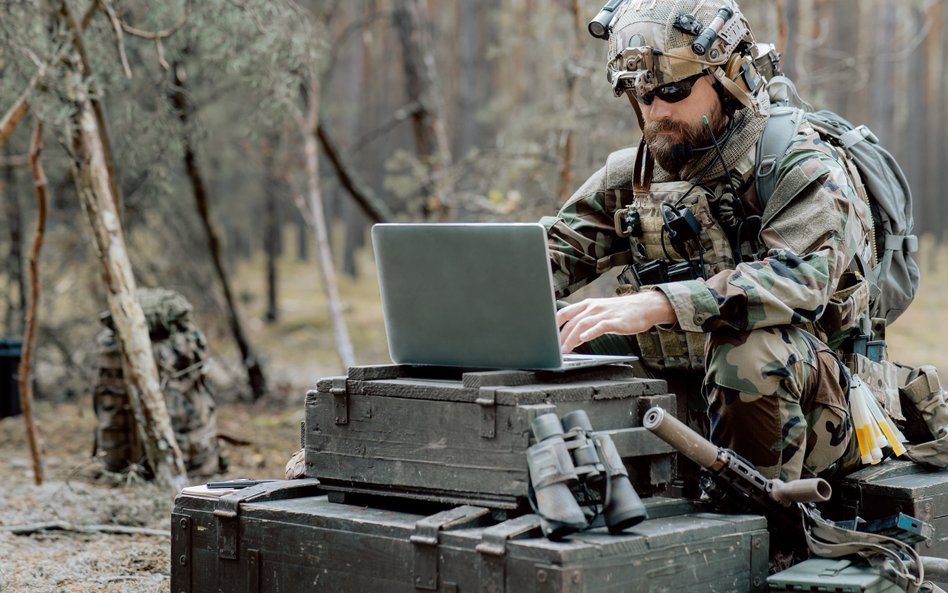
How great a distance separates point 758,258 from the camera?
3.66 m

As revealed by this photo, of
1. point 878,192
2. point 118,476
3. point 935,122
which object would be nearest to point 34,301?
point 118,476

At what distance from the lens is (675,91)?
12.2 feet

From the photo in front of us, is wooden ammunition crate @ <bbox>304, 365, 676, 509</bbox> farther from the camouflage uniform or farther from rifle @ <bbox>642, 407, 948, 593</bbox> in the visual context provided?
the camouflage uniform

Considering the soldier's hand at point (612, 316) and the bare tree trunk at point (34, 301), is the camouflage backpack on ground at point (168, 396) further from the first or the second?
the soldier's hand at point (612, 316)

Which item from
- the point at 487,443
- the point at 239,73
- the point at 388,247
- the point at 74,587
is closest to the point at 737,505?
the point at 487,443

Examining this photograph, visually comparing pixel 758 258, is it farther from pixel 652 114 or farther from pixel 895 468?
pixel 895 468

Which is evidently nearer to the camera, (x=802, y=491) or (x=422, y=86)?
(x=802, y=491)

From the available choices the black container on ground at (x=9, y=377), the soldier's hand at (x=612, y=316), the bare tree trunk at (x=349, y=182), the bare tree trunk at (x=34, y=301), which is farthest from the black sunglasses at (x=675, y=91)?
the black container on ground at (x=9, y=377)

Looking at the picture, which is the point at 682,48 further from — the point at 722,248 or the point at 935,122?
the point at 935,122

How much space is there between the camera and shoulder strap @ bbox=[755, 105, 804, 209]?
3641mm

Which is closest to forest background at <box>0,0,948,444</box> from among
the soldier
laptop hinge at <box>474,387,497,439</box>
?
the soldier

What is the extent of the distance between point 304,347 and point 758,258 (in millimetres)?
11042

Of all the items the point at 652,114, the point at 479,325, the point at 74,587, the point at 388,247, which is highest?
the point at 652,114

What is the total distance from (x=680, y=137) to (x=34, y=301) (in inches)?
145
